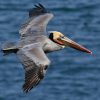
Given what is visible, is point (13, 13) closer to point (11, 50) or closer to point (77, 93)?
point (77, 93)

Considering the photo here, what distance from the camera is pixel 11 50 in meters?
13.6

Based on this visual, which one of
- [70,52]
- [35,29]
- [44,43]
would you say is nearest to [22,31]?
[35,29]

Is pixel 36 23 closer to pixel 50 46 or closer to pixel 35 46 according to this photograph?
pixel 50 46

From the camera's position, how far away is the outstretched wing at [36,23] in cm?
1459

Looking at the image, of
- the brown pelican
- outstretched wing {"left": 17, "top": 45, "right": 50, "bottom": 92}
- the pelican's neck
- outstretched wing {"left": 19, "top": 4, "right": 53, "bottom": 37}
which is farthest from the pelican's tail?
outstretched wing {"left": 19, "top": 4, "right": 53, "bottom": 37}

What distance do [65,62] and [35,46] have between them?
35.9 feet

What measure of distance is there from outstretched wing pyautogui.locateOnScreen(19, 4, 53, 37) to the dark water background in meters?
6.22

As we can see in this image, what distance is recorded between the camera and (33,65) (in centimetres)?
1284

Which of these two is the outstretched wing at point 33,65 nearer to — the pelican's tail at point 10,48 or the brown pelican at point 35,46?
the brown pelican at point 35,46

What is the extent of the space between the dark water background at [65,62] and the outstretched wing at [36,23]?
6.22 metres

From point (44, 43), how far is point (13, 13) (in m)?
14.8

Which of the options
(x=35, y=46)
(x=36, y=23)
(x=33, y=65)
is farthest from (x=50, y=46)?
(x=36, y=23)

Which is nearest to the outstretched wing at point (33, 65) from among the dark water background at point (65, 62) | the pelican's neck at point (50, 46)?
the pelican's neck at point (50, 46)

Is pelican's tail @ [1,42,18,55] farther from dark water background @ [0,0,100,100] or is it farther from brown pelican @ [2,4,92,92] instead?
dark water background @ [0,0,100,100]
